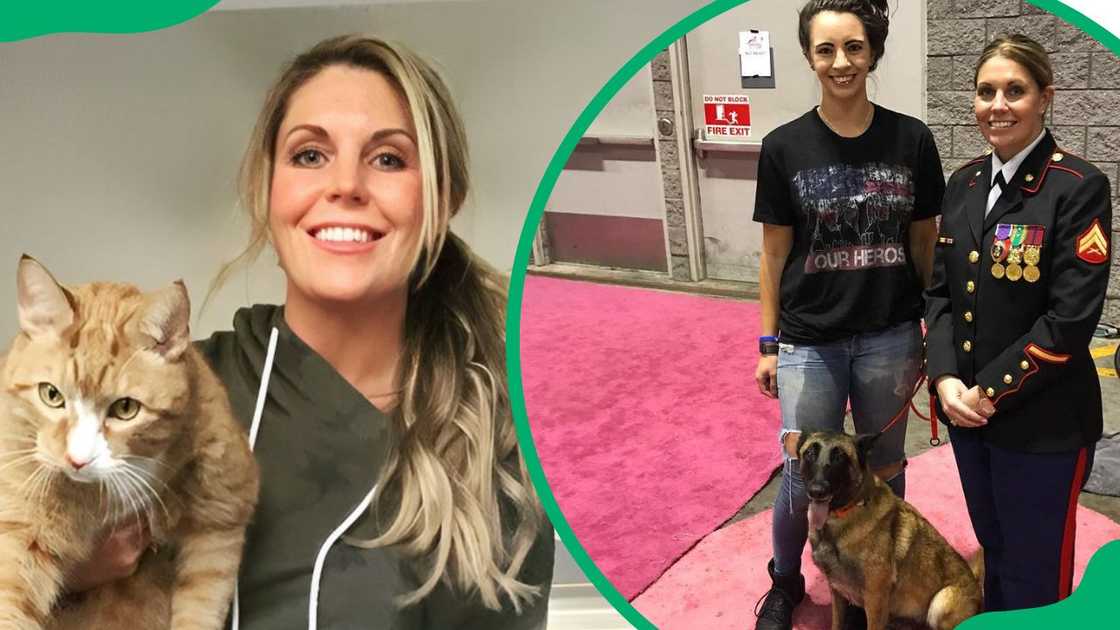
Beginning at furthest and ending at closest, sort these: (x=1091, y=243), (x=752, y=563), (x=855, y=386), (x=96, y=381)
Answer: (x=752, y=563) → (x=855, y=386) → (x=1091, y=243) → (x=96, y=381)

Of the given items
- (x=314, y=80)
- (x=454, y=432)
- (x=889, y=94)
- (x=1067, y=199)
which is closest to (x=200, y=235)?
(x=314, y=80)

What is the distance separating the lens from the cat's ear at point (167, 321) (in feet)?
4.49

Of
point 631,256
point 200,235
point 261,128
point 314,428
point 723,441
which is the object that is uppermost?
point 261,128

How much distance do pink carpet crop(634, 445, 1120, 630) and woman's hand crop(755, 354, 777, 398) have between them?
206 mm

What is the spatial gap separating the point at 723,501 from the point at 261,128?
967mm

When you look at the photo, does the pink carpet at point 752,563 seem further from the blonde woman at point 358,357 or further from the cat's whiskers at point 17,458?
the cat's whiskers at point 17,458

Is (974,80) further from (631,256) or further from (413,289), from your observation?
(413,289)

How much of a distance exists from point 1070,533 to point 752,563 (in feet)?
1.64

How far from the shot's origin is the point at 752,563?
65.6 inches

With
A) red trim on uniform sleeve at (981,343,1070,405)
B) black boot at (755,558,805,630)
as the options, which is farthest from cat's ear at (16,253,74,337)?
Answer: red trim on uniform sleeve at (981,343,1070,405)

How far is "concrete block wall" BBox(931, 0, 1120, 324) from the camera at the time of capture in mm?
1493

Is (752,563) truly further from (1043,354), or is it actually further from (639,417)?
(1043,354)

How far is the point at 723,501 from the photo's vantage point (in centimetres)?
166

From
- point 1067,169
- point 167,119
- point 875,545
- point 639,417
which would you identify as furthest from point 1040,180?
point 167,119
